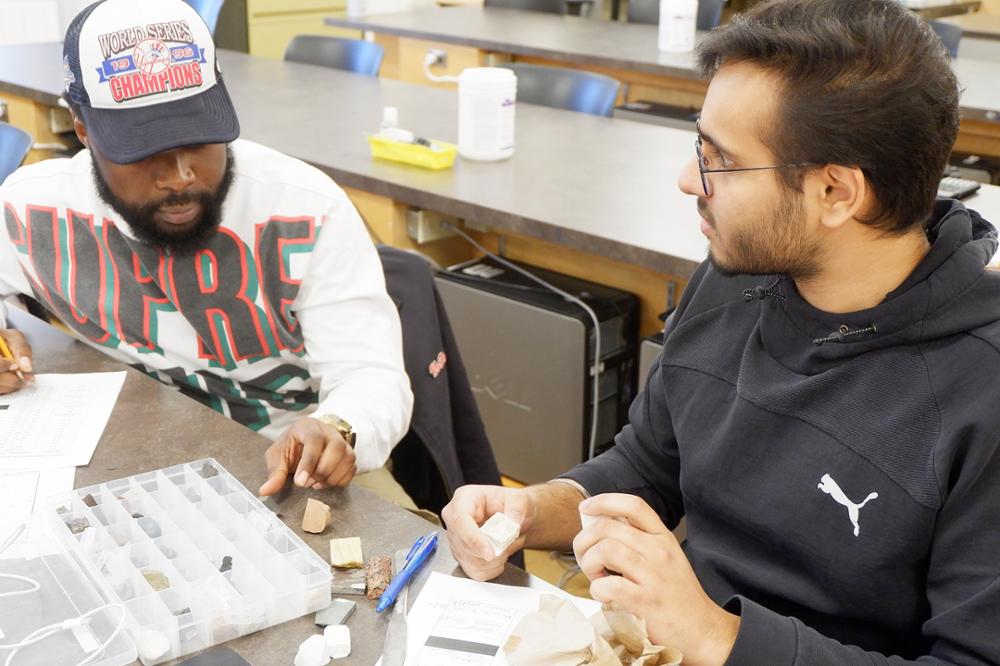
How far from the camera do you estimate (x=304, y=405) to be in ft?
5.70

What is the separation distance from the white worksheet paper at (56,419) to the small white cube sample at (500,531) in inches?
20.2

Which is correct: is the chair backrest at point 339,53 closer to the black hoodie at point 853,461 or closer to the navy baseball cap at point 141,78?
the navy baseball cap at point 141,78

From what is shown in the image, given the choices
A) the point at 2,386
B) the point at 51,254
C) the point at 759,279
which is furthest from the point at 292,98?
the point at 759,279

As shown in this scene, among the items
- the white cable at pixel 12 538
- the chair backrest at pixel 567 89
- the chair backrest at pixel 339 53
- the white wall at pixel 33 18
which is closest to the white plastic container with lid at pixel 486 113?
the chair backrest at pixel 567 89

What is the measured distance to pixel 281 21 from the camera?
6473mm

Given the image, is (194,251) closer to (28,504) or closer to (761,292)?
(28,504)

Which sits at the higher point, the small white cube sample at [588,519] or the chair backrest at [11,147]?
the chair backrest at [11,147]

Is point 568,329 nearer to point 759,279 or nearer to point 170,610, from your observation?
point 759,279

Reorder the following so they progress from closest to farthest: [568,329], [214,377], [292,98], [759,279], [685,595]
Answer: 1. [685,595]
2. [759,279]
3. [214,377]
4. [568,329]
5. [292,98]

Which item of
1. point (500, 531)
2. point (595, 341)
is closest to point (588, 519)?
point (500, 531)

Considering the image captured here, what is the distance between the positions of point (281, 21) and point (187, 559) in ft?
19.3

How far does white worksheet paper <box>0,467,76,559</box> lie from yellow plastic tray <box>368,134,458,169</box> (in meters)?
1.54

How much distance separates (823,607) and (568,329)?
1.36 m

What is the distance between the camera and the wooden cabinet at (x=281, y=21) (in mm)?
6297
